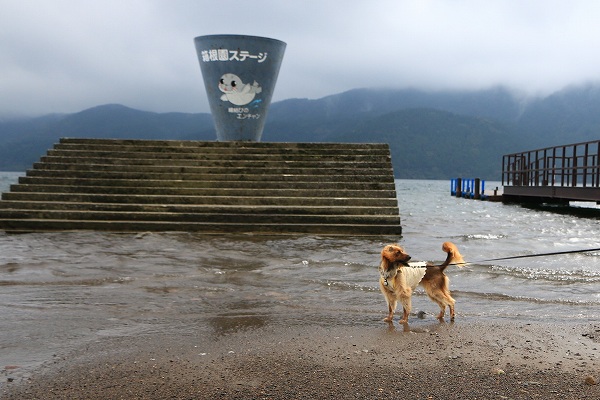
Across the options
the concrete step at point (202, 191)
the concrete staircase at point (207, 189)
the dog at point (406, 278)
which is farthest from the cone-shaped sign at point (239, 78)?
the dog at point (406, 278)

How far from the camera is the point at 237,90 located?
61.3 ft

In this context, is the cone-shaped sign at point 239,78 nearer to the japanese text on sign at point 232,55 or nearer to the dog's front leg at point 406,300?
the japanese text on sign at point 232,55

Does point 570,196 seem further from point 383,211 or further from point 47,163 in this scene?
point 47,163

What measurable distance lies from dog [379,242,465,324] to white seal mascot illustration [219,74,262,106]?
14726 mm

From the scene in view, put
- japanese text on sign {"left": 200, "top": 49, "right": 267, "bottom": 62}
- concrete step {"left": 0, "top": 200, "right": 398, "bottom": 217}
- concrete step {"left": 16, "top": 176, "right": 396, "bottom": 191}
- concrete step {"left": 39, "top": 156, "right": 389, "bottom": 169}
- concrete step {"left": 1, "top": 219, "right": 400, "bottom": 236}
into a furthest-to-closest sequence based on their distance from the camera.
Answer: japanese text on sign {"left": 200, "top": 49, "right": 267, "bottom": 62} < concrete step {"left": 39, "top": 156, "right": 389, "bottom": 169} < concrete step {"left": 16, "top": 176, "right": 396, "bottom": 191} < concrete step {"left": 0, "top": 200, "right": 398, "bottom": 217} < concrete step {"left": 1, "top": 219, "right": 400, "bottom": 236}

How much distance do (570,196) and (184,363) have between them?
2007cm

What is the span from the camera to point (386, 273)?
457 centimetres

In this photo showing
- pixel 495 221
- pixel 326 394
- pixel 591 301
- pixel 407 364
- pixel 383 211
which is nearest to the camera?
pixel 326 394

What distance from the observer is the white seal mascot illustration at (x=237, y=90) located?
731 inches

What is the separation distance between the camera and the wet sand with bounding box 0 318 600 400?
10.0 ft

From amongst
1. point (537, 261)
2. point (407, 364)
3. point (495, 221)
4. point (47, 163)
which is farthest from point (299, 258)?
point (495, 221)

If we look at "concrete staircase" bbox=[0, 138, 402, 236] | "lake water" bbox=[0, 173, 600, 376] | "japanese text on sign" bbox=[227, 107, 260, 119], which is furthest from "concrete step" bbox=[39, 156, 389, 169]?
"japanese text on sign" bbox=[227, 107, 260, 119]

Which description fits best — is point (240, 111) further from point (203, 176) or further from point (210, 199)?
point (210, 199)

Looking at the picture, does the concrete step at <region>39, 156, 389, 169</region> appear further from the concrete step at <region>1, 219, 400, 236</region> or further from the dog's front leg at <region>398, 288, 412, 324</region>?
the dog's front leg at <region>398, 288, 412, 324</region>
